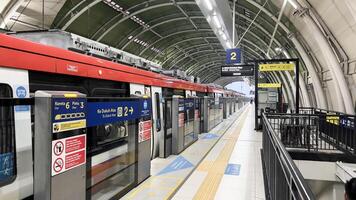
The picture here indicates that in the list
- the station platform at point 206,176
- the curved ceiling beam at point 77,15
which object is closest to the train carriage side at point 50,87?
the station platform at point 206,176

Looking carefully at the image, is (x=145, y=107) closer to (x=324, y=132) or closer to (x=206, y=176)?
(x=206, y=176)

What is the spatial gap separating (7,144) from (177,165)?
4.48m

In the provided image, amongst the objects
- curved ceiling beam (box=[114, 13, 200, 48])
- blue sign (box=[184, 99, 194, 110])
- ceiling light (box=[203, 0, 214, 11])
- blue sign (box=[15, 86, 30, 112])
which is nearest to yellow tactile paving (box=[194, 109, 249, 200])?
blue sign (box=[184, 99, 194, 110])

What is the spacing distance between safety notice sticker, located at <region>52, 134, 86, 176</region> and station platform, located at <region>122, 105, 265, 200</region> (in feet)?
5.57

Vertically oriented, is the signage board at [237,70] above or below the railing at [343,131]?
above

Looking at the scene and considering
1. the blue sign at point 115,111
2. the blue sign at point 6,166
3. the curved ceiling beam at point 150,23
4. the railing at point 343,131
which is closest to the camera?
the blue sign at point 6,166

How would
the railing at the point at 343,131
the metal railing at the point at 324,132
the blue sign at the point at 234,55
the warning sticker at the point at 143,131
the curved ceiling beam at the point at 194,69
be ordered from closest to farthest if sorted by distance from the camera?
the warning sticker at the point at 143,131 < the railing at the point at 343,131 < the metal railing at the point at 324,132 < the blue sign at the point at 234,55 < the curved ceiling beam at the point at 194,69

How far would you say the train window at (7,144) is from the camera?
2590 mm

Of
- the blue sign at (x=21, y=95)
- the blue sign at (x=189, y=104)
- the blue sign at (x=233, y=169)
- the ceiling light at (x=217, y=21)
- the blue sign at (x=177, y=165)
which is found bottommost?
the blue sign at (x=233, y=169)

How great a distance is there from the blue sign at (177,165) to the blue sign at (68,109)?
3191mm

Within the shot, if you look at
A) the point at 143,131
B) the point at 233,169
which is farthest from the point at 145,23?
the point at 143,131

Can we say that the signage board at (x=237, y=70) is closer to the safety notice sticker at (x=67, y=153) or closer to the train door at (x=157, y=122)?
the train door at (x=157, y=122)

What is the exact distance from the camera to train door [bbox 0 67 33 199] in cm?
262

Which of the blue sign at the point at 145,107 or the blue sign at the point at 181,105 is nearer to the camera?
the blue sign at the point at 145,107
